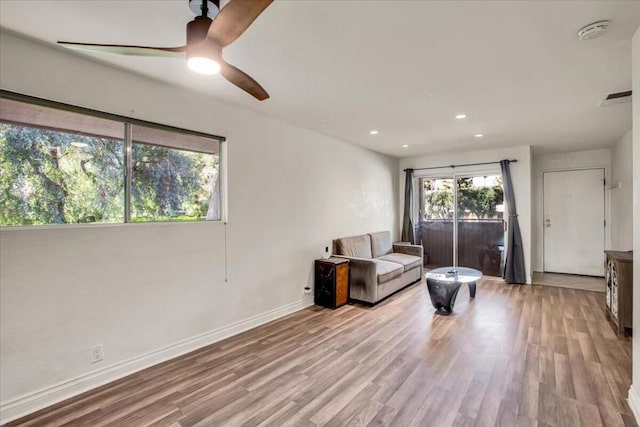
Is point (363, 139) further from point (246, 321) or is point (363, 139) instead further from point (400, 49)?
point (246, 321)

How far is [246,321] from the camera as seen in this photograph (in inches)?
136

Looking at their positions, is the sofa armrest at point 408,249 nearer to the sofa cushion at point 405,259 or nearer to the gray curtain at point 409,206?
the sofa cushion at point 405,259

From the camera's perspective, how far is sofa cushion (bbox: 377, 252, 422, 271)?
5.14 metres

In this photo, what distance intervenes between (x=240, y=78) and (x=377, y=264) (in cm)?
336

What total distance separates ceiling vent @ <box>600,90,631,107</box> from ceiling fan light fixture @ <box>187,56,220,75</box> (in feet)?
12.2

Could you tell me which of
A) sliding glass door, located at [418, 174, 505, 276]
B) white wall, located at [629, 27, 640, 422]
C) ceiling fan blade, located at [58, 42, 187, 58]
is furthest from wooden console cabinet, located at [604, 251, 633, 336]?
ceiling fan blade, located at [58, 42, 187, 58]

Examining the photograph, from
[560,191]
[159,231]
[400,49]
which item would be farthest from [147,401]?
[560,191]

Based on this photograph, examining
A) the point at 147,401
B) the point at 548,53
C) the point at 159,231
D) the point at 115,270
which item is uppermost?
the point at 548,53

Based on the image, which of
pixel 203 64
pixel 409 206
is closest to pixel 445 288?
pixel 409 206

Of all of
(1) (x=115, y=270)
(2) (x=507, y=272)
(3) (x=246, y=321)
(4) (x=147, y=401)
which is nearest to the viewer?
(4) (x=147, y=401)

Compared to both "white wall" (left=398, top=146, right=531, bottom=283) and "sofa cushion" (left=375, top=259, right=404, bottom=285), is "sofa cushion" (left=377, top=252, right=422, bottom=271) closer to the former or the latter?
"sofa cushion" (left=375, top=259, right=404, bottom=285)

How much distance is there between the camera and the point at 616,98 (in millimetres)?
3070

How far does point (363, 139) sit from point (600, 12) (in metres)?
3.34

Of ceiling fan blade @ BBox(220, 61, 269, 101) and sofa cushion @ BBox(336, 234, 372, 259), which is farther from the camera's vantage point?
sofa cushion @ BBox(336, 234, 372, 259)
